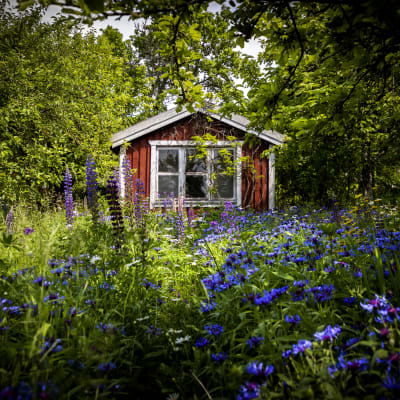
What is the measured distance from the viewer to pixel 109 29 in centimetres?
144

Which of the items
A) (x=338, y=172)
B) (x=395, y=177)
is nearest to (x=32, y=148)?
(x=338, y=172)

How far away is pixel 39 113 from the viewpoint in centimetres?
764

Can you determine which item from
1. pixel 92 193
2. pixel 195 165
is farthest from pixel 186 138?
pixel 92 193

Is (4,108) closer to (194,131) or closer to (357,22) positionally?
(194,131)

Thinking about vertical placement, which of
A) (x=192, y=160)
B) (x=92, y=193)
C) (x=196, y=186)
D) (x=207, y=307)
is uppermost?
(x=192, y=160)

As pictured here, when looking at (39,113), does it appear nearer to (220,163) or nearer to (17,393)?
(220,163)

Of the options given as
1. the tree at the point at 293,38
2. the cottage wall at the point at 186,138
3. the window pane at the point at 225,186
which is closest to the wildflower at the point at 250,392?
the tree at the point at 293,38

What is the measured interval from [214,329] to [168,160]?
835 centimetres

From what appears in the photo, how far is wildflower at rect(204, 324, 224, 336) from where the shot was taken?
1.59 metres

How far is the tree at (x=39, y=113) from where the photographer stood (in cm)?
710

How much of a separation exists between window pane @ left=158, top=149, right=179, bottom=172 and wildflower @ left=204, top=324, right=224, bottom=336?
8.14 metres

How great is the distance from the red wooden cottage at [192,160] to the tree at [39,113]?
115 centimetres

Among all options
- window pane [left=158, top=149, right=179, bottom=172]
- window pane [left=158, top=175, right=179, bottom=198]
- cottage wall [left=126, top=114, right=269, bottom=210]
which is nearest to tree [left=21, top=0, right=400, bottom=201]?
cottage wall [left=126, top=114, right=269, bottom=210]

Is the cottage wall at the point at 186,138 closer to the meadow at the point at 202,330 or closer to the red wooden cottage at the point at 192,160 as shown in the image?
the red wooden cottage at the point at 192,160
